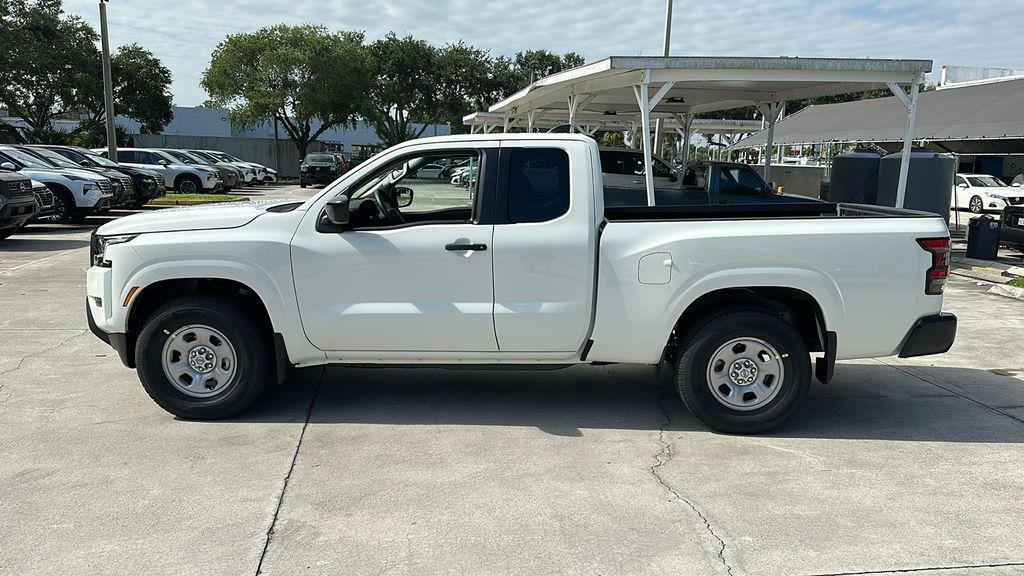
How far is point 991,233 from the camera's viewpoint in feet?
45.4

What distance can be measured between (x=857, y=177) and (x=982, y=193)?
1152cm

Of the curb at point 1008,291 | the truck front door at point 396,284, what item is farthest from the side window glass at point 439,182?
the curb at point 1008,291

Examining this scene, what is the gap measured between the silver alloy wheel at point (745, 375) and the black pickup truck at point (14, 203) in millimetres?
12737

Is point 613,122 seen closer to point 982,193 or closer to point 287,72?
point 982,193

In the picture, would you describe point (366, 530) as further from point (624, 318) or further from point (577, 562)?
point (624, 318)

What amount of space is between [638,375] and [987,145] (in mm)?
33940

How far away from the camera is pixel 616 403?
5941mm

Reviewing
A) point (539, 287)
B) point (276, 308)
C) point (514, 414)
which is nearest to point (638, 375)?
point (514, 414)

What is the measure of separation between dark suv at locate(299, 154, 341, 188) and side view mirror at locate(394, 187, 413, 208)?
29.9m

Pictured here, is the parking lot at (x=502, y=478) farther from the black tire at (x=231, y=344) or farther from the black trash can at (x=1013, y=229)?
the black trash can at (x=1013, y=229)

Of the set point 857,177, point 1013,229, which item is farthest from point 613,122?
point 1013,229

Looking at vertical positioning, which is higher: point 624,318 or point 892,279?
point 892,279

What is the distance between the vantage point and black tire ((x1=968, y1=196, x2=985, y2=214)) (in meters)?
26.5

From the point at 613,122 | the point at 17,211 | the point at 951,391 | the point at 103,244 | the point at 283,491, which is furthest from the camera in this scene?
the point at 613,122
